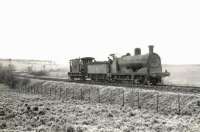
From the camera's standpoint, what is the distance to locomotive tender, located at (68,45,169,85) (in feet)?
96.3

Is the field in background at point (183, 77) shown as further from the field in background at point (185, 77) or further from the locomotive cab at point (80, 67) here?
the locomotive cab at point (80, 67)

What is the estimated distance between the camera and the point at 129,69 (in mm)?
31969

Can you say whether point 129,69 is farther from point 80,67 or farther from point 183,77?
point 183,77

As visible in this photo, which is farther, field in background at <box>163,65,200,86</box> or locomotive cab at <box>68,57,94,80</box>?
field in background at <box>163,65,200,86</box>

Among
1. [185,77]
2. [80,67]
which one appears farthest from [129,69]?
[185,77]

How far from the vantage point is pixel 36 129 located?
1545 centimetres

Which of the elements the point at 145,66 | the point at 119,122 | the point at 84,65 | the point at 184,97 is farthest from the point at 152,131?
the point at 84,65

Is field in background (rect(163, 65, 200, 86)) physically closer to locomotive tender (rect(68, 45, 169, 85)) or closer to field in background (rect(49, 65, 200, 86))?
field in background (rect(49, 65, 200, 86))

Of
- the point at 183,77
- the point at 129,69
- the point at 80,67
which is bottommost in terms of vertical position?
the point at 183,77

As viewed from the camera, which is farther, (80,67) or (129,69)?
(80,67)

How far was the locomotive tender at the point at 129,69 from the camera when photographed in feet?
96.3

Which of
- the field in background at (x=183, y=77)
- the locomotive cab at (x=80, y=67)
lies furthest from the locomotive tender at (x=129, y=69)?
the field in background at (x=183, y=77)

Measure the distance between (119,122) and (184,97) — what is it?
5.98 metres

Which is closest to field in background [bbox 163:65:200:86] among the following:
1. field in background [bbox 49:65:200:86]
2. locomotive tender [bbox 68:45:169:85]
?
field in background [bbox 49:65:200:86]
